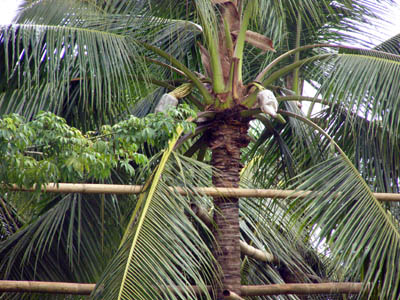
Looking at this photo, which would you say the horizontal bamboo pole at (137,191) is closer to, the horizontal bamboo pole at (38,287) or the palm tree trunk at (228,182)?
the palm tree trunk at (228,182)

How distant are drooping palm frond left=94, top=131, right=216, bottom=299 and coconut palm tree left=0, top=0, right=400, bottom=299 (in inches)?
0.4

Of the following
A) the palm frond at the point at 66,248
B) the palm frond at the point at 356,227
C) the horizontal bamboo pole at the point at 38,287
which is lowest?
the palm frond at the point at 66,248

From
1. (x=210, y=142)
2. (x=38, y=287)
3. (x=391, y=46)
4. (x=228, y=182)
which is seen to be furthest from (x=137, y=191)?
(x=391, y=46)

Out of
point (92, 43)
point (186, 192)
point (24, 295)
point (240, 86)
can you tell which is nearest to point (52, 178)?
point (186, 192)

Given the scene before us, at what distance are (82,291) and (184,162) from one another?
123 centimetres

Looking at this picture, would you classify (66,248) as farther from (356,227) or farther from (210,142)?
(356,227)

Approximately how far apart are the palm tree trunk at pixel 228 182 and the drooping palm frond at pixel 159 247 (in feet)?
2.32

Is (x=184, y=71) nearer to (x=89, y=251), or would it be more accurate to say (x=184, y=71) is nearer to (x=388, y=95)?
(x=388, y=95)

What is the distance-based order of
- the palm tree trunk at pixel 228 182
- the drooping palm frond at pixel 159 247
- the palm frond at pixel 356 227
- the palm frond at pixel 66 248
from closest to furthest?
the drooping palm frond at pixel 159 247 → the palm frond at pixel 356 227 → the palm tree trunk at pixel 228 182 → the palm frond at pixel 66 248

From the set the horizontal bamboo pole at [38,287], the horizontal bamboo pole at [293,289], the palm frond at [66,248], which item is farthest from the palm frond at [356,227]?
the palm frond at [66,248]

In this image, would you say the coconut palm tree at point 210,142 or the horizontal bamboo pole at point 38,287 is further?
the horizontal bamboo pole at point 38,287

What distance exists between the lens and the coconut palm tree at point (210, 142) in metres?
4.38

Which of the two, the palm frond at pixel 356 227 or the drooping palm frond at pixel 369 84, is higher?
the drooping palm frond at pixel 369 84

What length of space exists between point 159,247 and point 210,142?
1664mm
